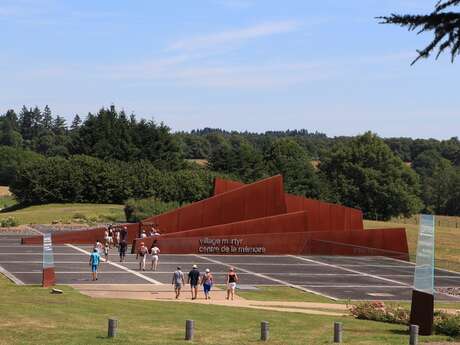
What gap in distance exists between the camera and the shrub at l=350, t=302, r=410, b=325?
73.8 feet

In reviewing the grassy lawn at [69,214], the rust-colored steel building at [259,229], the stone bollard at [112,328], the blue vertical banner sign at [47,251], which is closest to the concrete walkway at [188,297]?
the blue vertical banner sign at [47,251]

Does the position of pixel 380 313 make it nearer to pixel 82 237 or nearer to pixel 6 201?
pixel 82 237

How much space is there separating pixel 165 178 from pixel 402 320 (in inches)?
2184

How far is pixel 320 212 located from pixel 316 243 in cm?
223

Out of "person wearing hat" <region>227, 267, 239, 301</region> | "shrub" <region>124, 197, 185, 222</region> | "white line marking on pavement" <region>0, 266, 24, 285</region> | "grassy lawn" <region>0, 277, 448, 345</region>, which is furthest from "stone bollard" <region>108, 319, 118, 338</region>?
"shrub" <region>124, 197, 185, 222</region>

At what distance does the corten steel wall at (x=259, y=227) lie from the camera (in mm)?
45375

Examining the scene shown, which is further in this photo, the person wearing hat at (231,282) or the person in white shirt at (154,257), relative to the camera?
the person in white shirt at (154,257)

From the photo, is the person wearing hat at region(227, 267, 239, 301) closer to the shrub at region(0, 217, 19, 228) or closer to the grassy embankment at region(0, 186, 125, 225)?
the shrub at region(0, 217, 19, 228)

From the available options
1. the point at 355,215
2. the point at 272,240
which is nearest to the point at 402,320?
the point at 272,240

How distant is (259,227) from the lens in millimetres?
46625

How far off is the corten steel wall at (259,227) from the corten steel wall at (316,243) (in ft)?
0.93

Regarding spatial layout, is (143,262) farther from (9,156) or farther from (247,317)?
(9,156)

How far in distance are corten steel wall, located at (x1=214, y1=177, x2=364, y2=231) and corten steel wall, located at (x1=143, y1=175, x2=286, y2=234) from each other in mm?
1320

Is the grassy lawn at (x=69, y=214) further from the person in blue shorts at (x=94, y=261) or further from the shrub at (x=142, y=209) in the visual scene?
the person in blue shorts at (x=94, y=261)
